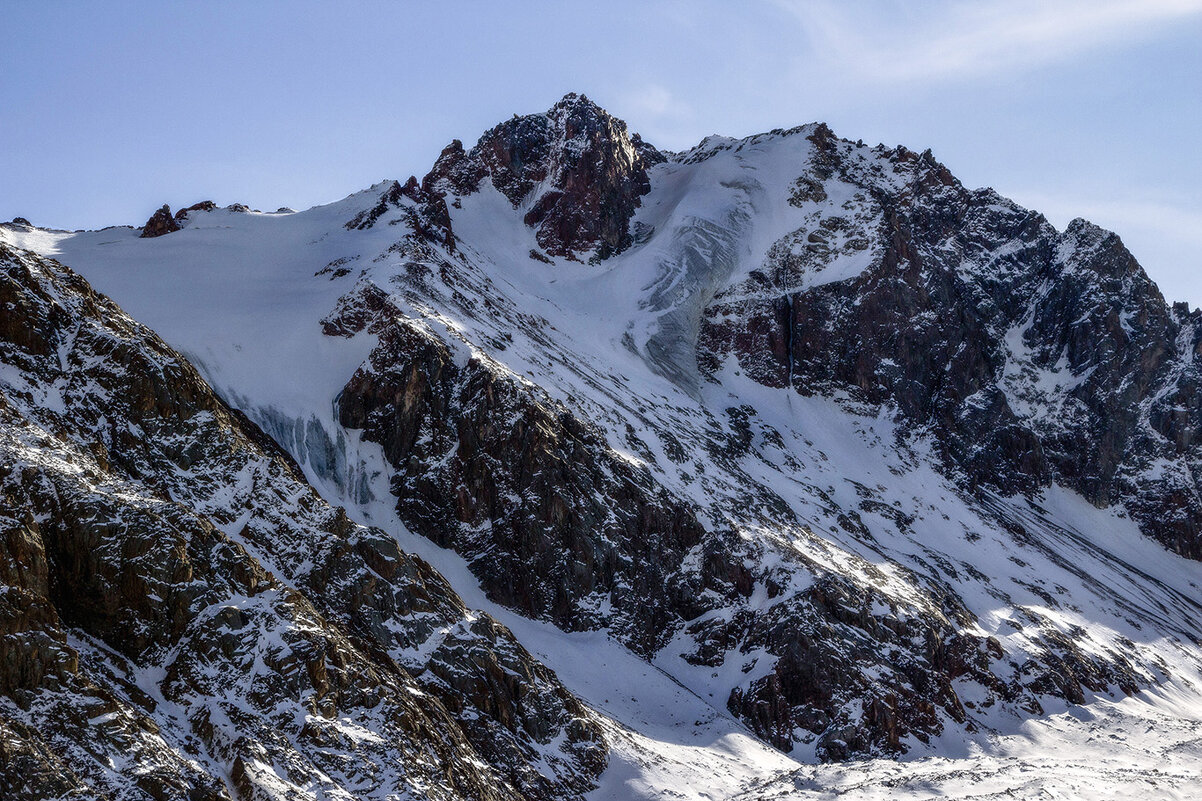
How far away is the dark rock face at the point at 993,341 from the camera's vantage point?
16162 centimetres

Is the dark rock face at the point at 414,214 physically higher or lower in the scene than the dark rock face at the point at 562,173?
lower

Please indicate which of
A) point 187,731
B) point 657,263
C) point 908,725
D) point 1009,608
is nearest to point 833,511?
point 1009,608

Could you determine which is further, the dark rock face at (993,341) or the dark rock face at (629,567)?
the dark rock face at (993,341)

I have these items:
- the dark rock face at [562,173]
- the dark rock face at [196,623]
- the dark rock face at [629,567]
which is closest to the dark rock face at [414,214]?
the dark rock face at [562,173]

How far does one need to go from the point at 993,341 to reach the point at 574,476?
9466cm

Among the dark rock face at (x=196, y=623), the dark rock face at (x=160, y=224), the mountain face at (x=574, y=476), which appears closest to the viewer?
the dark rock face at (x=196, y=623)

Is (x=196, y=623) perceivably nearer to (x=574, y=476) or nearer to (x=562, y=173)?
(x=574, y=476)

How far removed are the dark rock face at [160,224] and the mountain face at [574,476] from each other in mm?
Result: 705

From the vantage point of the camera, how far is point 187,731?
57219mm

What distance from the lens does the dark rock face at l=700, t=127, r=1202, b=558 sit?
161625 mm

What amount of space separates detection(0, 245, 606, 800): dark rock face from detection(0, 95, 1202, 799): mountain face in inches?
8.8

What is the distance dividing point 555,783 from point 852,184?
456ft

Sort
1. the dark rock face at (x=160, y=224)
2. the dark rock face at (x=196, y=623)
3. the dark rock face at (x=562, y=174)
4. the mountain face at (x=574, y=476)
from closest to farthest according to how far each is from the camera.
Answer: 1. the dark rock face at (x=196, y=623)
2. the mountain face at (x=574, y=476)
3. the dark rock face at (x=160, y=224)
4. the dark rock face at (x=562, y=174)

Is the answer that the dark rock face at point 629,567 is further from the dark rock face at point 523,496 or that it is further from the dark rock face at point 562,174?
the dark rock face at point 562,174
